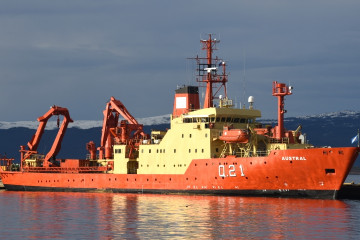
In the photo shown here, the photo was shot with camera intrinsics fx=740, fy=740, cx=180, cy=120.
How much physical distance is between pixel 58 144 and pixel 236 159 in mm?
22681

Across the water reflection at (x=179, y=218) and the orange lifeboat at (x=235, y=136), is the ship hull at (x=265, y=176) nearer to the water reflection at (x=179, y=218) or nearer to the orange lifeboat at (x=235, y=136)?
the water reflection at (x=179, y=218)

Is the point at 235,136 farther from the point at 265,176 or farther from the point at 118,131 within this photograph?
the point at 118,131

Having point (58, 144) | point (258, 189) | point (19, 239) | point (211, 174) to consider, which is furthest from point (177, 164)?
point (19, 239)

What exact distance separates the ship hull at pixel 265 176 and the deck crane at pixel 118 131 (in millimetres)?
3589

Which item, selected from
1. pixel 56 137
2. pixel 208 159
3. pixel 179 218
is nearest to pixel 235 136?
pixel 208 159

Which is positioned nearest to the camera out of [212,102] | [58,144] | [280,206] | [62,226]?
[62,226]

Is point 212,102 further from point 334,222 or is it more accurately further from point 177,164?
point 334,222

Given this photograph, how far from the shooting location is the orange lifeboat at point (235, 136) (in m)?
52.1

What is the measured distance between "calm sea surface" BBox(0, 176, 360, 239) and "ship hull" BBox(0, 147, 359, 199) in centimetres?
91

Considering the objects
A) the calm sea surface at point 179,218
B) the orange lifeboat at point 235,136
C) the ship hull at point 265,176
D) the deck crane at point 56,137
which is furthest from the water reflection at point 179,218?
the deck crane at point 56,137

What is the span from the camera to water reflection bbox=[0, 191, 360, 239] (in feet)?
114

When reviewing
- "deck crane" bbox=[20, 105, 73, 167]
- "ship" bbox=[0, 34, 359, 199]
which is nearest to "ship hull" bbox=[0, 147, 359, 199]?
"ship" bbox=[0, 34, 359, 199]

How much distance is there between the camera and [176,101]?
2371 inches

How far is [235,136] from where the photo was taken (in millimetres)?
52281
